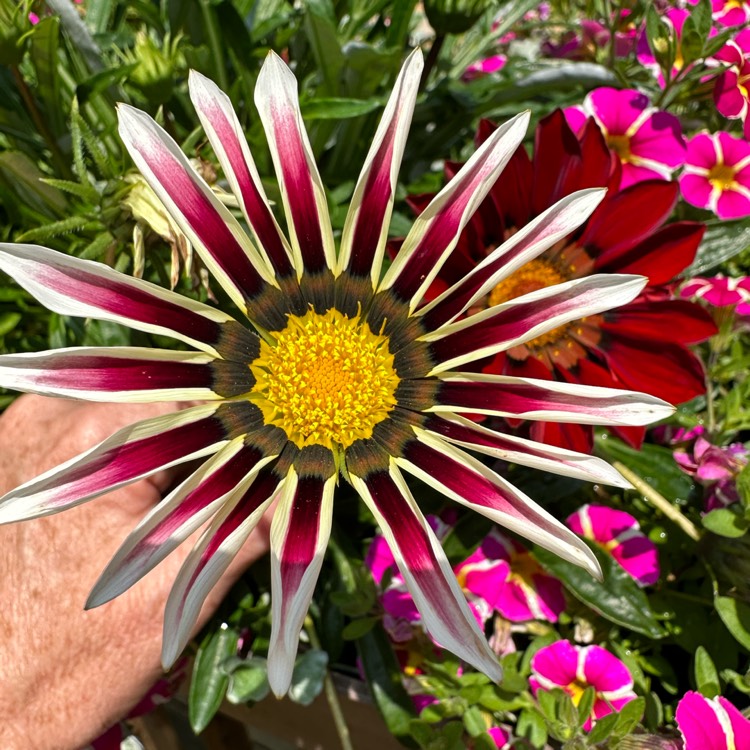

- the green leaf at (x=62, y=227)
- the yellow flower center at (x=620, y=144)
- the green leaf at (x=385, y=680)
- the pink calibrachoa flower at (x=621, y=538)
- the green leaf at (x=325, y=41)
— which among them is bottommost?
the green leaf at (x=385, y=680)

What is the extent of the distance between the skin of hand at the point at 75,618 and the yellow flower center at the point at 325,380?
213mm

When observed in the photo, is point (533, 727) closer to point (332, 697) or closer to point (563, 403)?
point (332, 697)

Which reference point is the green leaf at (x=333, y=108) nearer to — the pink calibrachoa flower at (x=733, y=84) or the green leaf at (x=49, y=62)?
the green leaf at (x=49, y=62)

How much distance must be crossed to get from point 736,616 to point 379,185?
724 millimetres

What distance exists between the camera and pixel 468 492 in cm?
71

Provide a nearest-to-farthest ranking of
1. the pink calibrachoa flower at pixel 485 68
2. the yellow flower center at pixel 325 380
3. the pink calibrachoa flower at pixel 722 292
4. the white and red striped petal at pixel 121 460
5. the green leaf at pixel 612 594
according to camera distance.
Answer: the white and red striped petal at pixel 121 460, the yellow flower center at pixel 325 380, the green leaf at pixel 612 594, the pink calibrachoa flower at pixel 722 292, the pink calibrachoa flower at pixel 485 68

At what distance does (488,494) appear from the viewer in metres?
0.69

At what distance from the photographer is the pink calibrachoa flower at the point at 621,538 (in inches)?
39.8

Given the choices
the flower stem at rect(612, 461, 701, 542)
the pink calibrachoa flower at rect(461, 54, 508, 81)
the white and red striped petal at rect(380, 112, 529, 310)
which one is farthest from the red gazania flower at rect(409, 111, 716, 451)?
the pink calibrachoa flower at rect(461, 54, 508, 81)

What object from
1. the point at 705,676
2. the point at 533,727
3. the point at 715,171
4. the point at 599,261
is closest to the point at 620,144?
the point at 715,171

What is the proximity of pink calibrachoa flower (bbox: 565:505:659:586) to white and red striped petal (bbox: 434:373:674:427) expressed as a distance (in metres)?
0.42

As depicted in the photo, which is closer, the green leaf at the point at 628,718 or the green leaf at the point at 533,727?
the green leaf at the point at 628,718

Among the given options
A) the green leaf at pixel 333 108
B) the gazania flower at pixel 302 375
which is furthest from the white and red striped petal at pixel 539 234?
the green leaf at pixel 333 108

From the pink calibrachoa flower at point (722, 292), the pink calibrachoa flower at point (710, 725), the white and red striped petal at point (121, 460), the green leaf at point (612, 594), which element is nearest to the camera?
the white and red striped petal at point (121, 460)
